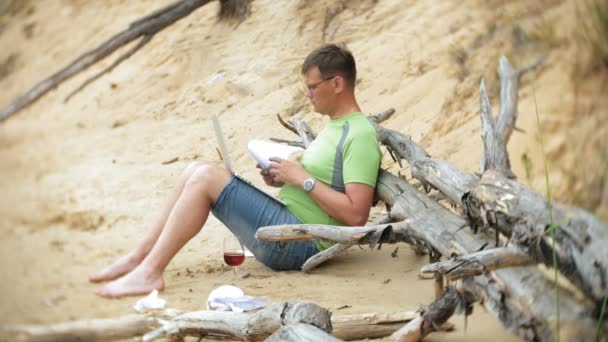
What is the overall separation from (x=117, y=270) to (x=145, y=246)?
18 centimetres

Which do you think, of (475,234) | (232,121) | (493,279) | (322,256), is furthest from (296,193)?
(232,121)

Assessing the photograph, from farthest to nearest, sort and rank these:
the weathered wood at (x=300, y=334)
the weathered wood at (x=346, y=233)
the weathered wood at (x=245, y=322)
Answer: the weathered wood at (x=346, y=233) < the weathered wood at (x=245, y=322) < the weathered wood at (x=300, y=334)

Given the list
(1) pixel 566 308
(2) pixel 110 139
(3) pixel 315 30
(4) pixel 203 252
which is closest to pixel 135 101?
(2) pixel 110 139

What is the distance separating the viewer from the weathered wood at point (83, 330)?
2738mm

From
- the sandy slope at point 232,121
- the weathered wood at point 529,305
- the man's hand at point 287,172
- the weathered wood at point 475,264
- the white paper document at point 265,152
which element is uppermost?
the weathered wood at point 475,264

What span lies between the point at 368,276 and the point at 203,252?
1315mm

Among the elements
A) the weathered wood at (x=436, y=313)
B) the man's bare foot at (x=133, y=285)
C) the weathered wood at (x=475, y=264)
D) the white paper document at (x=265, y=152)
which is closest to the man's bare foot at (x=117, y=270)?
the man's bare foot at (x=133, y=285)

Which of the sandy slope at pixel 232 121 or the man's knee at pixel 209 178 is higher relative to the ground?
the man's knee at pixel 209 178

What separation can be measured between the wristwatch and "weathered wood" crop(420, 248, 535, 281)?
1391 millimetres

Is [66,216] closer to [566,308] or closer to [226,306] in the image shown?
[226,306]

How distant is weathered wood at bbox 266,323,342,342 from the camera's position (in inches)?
100

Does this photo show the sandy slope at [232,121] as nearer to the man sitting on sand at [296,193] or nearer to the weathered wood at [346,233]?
the man sitting on sand at [296,193]

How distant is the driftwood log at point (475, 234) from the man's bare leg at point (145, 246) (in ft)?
2.96

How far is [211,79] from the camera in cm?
859
